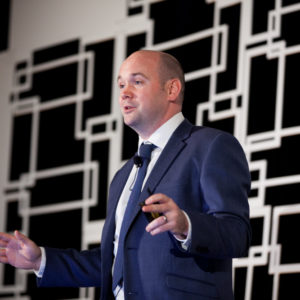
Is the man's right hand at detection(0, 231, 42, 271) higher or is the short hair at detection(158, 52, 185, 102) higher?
the short hair at detection(158, 52, 185, 102)

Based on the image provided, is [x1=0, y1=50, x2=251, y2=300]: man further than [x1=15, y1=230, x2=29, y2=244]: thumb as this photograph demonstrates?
No

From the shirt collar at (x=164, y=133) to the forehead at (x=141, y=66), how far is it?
7.3 inches

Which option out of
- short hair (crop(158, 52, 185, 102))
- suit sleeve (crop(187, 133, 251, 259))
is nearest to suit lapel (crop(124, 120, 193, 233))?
suit sleeve (crop(187, 133, 251, 259))

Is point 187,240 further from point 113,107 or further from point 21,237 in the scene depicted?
point 113,107

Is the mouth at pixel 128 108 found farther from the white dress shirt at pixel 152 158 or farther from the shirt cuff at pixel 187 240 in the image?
the shirt cuff at pixel 187 240

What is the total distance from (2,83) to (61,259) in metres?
2.17

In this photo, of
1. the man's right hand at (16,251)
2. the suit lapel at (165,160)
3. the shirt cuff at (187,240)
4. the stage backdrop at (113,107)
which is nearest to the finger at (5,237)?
the man's right hand at (16,251)

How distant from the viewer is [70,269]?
7.78 feet

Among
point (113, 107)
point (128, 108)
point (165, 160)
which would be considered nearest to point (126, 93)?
point (128, 108)

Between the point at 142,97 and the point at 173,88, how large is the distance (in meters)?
0.13

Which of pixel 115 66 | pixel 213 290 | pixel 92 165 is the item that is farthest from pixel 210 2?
pixel 213 290

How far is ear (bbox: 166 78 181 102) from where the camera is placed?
235cm

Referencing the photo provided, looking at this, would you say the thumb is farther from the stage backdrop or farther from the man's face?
the stage backdrop

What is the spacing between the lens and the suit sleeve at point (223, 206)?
183 cm
